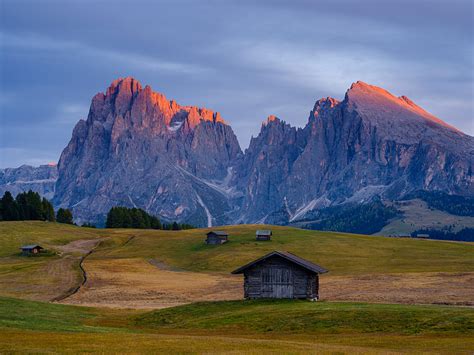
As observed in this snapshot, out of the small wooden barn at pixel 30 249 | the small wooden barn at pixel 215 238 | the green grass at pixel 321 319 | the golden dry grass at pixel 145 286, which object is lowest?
the golden dry grass at pixel 145 286

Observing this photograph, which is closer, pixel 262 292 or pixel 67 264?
pixel 262 292


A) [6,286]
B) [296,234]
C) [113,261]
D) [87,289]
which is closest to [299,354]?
[87,289]

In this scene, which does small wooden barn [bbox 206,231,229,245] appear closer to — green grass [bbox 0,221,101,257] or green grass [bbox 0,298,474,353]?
green grass [bbox 0,221,101,257]

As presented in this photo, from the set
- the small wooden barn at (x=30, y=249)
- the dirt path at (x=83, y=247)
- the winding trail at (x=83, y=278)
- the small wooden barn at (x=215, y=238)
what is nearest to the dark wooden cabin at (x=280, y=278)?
the winding trail at (x=83, y=278)

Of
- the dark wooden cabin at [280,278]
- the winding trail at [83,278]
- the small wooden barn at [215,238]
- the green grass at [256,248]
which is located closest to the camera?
the dark wooden cabin at [280,278]

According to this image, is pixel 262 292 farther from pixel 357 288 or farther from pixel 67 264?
pixel 67 264

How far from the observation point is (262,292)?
7519cm

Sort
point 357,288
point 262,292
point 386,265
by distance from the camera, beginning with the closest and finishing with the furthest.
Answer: point 262,292 < point 357,288 < point 386,265

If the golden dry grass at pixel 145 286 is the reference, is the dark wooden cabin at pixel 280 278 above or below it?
above

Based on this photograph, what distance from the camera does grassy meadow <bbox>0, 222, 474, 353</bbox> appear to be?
1634 inches

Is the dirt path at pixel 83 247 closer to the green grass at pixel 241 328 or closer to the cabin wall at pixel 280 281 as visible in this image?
the cabin wall at pixel 280 281

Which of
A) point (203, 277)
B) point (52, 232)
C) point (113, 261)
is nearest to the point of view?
point (203, 277)

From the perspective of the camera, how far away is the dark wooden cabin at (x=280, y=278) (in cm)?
7431

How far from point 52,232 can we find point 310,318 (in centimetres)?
12924
